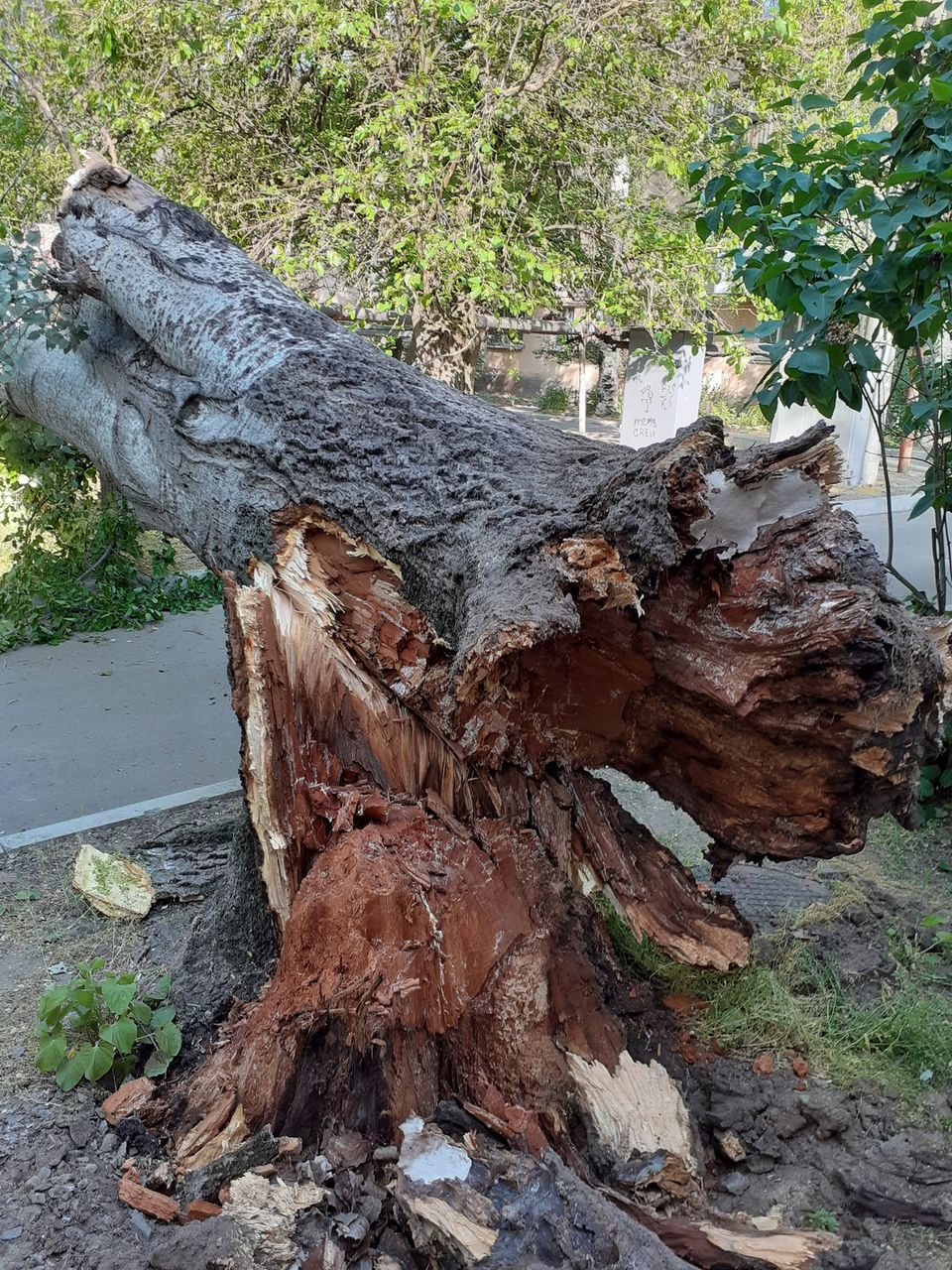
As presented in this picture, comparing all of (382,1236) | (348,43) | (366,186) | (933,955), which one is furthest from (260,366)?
(348,43)

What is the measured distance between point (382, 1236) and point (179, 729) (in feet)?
11.4

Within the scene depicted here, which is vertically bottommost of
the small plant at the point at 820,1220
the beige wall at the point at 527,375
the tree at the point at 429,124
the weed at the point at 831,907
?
the small plant at the point at 820,1220

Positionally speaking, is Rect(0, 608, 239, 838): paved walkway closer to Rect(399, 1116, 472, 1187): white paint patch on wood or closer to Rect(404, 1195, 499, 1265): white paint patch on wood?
Rect(399, 1116, 472, 1187): white paint patch on wood

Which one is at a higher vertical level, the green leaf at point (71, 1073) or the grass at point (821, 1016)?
the grass at point (821, 1016)

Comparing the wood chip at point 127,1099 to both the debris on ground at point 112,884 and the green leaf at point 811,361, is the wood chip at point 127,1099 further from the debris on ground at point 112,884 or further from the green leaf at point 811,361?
the green leaf at point 811,361

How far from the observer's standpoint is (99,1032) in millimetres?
2191

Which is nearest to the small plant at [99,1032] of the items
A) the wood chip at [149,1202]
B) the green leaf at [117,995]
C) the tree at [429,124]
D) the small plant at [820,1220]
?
the green leaf at [117,995]

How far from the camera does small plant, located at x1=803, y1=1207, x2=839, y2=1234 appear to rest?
178 centimetres

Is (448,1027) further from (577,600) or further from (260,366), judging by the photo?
(260,366)

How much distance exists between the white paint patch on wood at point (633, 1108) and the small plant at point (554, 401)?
18728 millimetres

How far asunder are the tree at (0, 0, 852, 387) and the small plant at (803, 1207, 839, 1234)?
620 cm

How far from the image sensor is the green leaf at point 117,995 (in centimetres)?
219

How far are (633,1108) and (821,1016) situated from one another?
0.68m

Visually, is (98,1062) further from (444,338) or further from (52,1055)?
(444,338)
